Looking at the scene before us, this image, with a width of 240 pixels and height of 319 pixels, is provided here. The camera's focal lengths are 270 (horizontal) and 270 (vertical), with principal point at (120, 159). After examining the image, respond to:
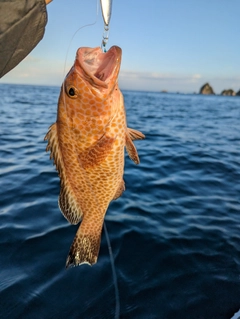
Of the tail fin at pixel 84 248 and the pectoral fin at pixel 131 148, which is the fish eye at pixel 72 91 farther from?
the tail fin at pixel 84 248

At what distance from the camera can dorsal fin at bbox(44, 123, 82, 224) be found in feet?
9.11

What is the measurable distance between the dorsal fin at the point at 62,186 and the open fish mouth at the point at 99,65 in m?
0.65

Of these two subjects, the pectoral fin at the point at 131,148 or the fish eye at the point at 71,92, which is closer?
the fish eye at the point at 71,92

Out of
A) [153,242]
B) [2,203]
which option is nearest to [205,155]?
[153,242]

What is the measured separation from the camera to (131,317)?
3.68 meters

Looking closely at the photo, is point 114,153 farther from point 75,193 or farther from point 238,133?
point 238,133

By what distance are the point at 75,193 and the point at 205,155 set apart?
923cm

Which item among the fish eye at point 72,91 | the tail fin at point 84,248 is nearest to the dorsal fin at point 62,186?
the tail fin at point 84,248

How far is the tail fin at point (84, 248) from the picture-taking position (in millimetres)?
2977

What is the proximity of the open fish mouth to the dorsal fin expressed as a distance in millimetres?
648

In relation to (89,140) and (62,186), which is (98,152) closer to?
(89,140)

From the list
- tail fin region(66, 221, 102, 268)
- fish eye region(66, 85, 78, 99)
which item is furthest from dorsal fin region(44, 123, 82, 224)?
fish eye region(66, 85, 78, 99)

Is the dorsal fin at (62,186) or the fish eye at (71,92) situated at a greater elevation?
the fish eye at (71,92)

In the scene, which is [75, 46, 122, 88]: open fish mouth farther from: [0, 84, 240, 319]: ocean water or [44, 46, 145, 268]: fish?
[0, 84, 240, 319]: ocean water
